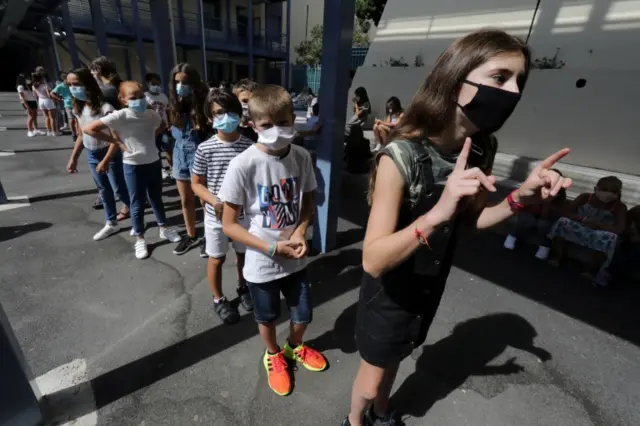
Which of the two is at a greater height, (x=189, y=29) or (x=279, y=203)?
(x=189, y=29)

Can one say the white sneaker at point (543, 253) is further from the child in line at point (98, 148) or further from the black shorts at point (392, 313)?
the child in line at point (98, 148)

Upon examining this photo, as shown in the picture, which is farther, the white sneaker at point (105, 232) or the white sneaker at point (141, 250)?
the white sneaker at point (105, 232)

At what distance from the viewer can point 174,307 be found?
3.05 m

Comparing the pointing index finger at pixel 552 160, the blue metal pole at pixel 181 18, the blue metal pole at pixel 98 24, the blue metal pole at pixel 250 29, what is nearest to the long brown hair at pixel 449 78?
the pointing index finger at pixel 552 160

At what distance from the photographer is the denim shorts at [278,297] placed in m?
2.04

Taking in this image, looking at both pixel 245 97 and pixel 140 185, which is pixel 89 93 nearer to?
pixel 140 185

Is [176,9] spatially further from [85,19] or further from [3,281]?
[3,281]

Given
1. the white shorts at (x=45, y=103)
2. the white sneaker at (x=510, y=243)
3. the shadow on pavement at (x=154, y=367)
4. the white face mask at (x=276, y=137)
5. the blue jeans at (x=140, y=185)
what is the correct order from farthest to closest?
the white shorts at (x=45, y=103) → the white sneaker at (x=510, y=243) → the blue jeans at (x=140, y=185) → the shadow on pavement at (x=154, y=367) → the white face mask at (x=276, y=137)

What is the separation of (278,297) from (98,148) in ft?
10.6

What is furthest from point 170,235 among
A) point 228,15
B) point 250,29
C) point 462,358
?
point 228,15

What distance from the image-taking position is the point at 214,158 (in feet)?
8.68

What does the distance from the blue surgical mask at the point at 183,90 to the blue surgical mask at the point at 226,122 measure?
46.1 inches

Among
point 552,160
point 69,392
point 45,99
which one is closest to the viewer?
point 552,160

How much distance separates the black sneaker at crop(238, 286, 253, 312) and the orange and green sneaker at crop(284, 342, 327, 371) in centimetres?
68
